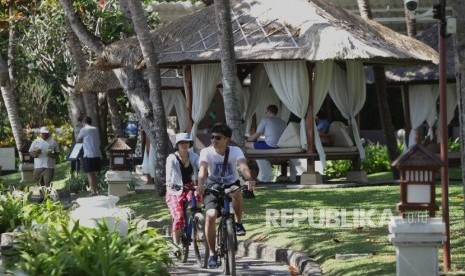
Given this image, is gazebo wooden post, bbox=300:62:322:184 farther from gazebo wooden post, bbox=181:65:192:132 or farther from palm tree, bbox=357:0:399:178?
gazebo wooden post, bbox=181:65:192:132

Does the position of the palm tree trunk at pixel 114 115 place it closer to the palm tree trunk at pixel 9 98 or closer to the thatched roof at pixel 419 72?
→ the palm tree trunk at pixel 9 98

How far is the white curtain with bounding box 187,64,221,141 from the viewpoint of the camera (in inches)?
957

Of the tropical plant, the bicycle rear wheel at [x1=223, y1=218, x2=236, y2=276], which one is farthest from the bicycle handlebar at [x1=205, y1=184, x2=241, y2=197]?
the tropical plant

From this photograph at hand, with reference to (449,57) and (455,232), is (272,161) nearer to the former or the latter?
(449,57)

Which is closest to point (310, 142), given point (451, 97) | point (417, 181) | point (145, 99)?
point (145, 99)

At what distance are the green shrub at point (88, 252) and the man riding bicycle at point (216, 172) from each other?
0.95 meters

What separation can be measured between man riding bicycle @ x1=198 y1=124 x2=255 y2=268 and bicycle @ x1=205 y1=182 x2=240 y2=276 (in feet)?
0.24

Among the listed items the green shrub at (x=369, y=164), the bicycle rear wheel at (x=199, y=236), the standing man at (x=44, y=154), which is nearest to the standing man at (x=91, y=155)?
the standing man at (x=44, y=154)

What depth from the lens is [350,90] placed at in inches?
1002

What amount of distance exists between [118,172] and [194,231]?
9628 millimetres

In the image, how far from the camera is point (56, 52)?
36.0 meters

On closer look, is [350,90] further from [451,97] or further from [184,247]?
[184,247]

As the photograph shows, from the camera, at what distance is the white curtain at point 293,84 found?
2369 cm

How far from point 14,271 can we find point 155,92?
11.9 m
